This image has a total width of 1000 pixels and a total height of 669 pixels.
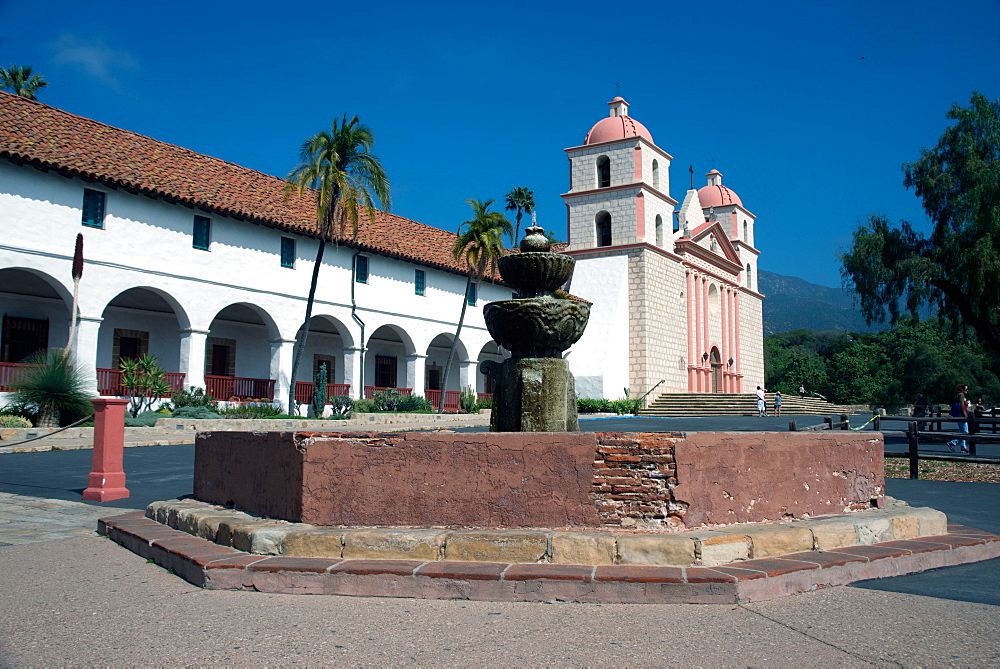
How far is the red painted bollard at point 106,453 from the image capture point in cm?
880

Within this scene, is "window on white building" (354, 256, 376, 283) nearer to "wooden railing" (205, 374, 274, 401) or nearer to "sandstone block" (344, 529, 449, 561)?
"wooden railing" (205, 374, 274, 401)

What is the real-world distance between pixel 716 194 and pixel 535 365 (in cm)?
4366

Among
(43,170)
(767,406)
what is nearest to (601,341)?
(767,406)

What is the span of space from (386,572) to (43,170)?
16.4 m

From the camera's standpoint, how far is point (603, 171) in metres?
35.9

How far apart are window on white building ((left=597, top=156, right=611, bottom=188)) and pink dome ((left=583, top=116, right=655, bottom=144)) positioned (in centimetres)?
89

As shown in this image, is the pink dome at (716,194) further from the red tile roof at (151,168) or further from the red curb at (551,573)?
the red curb at (551,573)

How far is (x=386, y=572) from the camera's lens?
4.45 m

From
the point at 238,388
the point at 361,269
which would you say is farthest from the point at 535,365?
the point at 361,269

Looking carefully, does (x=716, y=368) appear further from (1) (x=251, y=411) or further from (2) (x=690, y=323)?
(1) (x=251, y=411)

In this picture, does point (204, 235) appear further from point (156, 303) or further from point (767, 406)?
point (767, 406)

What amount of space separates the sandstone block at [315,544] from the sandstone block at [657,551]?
178 centimetres

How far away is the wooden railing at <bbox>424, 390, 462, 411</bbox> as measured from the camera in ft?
93.4

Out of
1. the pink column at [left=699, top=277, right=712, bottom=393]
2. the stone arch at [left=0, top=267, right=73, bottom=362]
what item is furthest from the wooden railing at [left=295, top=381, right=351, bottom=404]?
the pink column at [left=699, top=277, right=712, bottom=393]
